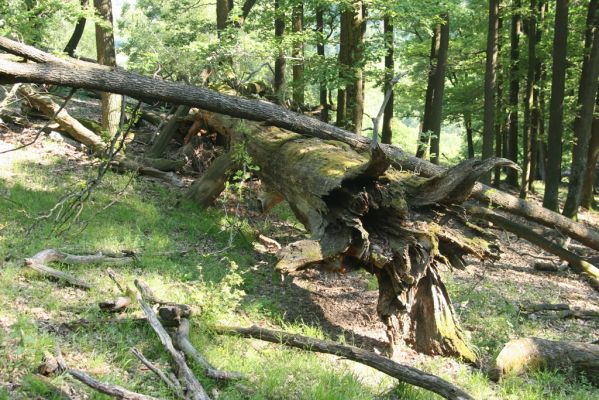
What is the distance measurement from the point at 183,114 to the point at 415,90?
53.2 ft

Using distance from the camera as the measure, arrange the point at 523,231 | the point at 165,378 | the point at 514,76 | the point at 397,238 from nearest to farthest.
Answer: the point at 165,378
the point at 397,238
the point at 523,231
the point at 514,76

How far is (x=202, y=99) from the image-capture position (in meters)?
6.30

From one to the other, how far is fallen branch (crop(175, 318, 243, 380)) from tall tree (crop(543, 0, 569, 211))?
38.8 feet

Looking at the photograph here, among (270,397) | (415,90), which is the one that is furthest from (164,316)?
(415,90)

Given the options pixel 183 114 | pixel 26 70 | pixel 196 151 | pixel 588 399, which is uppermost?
pixel 26 70

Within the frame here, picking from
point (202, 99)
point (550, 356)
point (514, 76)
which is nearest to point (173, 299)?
point (202, 99)

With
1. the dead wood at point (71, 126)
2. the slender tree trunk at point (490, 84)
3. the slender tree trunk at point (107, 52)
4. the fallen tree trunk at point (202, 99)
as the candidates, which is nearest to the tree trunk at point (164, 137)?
the slender tree trunk at point (107, 52)

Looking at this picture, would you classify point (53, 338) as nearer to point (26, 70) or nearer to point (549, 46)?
point (26, 70)

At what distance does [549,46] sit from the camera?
18.3 meters

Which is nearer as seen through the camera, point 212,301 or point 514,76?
point 212,301

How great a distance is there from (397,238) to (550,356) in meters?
2.24

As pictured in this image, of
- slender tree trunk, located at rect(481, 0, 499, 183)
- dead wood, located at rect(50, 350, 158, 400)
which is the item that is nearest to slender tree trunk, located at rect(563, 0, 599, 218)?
slender tree trunk, located at rect(481, 0, 499, 183)

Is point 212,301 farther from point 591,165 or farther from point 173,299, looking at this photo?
point 591,165

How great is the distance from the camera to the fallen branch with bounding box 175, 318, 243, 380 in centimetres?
463
